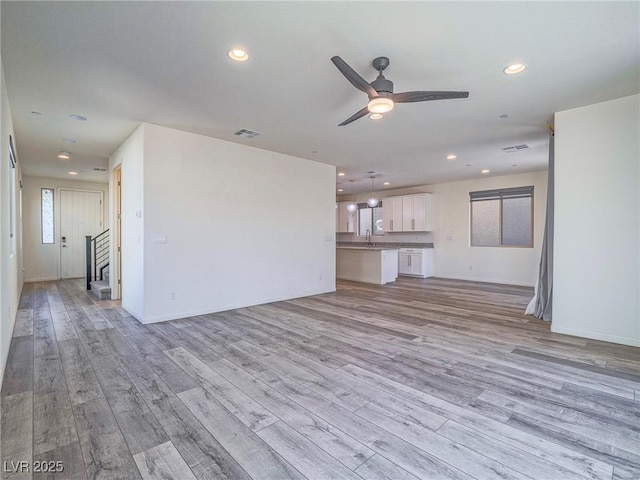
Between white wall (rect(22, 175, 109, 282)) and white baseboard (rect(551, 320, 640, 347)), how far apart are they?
1108 cm

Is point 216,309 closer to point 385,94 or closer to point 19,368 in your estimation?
point 19,368

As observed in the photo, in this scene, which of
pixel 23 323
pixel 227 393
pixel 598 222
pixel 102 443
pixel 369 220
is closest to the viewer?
pixel 102 443

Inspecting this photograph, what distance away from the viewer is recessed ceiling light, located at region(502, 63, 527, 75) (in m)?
2.82

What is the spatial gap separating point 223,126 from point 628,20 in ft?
13.8

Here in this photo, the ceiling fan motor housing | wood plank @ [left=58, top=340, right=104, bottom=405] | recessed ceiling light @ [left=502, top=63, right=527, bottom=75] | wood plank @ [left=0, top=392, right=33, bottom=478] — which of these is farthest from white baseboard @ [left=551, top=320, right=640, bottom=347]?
wood plank @ [left=0, top=392, right=33, bottom=478]

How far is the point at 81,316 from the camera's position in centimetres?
479

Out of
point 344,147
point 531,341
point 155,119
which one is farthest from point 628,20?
point 155,119

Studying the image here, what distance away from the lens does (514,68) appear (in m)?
2.87

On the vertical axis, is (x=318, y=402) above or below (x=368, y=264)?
below

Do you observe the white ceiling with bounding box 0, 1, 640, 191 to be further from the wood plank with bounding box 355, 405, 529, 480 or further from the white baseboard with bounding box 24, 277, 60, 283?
the white baseboard with bounding box 24, 277, 60, 283

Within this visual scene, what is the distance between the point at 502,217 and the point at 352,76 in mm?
7315

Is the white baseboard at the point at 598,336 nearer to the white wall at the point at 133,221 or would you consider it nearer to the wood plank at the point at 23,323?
the white wall at the point at 133,221

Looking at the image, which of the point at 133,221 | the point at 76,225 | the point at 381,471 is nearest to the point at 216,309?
the point at 133,221

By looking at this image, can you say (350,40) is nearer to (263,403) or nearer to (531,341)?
(263,403)
